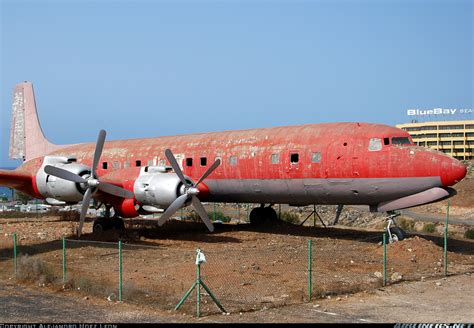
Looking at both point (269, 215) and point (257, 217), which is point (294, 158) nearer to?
point (269, 215)

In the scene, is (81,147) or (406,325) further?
(81,147)

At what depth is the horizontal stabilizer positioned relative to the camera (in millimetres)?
20000

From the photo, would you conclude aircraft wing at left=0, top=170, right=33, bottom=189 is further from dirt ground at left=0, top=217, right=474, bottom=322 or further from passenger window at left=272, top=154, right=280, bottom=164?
passenger window at left=272, top=154, right=280, bottom=164

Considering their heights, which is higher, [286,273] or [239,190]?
[239,190]

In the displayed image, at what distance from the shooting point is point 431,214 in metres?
47.0

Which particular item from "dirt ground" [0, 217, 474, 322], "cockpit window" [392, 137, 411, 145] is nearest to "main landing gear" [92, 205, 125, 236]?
"dirt ground" [0, 217, 474, 322]

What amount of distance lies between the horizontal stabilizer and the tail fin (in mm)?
21589

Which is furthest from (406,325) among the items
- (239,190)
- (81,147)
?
(81,147)

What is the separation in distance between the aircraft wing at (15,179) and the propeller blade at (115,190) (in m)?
4.49

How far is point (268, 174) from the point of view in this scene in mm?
24219

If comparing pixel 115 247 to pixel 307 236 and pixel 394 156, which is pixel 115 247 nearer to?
pixel 307 236

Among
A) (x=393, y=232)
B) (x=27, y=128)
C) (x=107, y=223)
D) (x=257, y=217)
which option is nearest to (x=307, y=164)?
(x=393, y=232)

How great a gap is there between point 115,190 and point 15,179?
504 cm

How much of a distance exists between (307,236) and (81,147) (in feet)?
47.2
